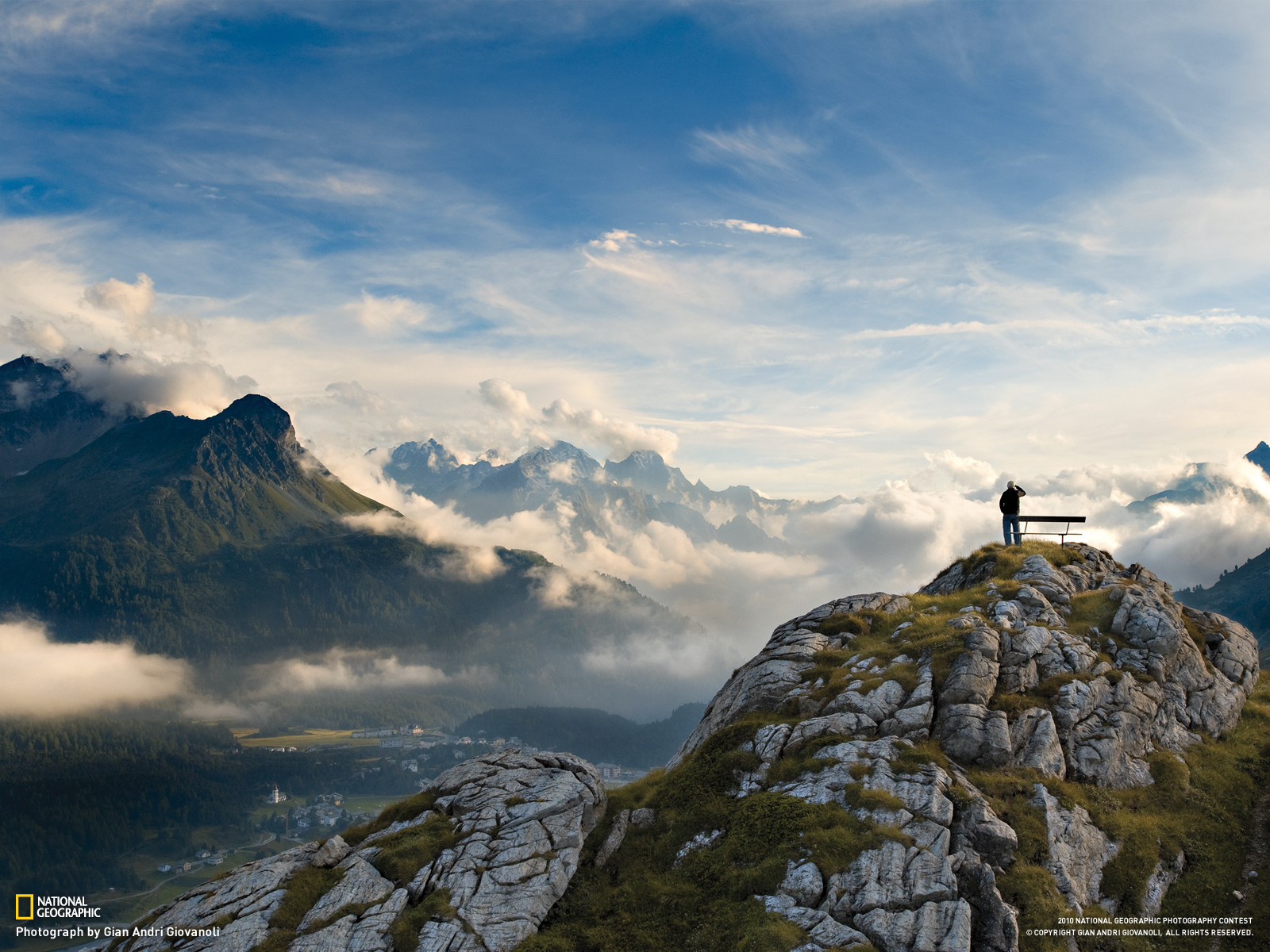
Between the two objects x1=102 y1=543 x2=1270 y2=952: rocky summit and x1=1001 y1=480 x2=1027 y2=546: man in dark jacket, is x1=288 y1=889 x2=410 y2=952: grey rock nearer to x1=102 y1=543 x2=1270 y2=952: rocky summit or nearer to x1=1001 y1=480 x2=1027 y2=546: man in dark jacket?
x1=102 y1=543 x2=1270 y2=952: rocky summit

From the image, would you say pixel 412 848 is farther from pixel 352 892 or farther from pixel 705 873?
pixel 705 873

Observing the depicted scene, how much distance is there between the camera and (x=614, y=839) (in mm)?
30859

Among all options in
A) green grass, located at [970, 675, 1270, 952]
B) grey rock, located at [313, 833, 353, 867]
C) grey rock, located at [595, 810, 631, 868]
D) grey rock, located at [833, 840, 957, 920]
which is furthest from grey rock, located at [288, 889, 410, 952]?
green grass, located at [970, 675, 1270, 952]

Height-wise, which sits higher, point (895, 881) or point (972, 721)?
point (972, 721)

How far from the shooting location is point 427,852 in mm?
28734

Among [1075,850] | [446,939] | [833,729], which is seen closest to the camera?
[446,939]

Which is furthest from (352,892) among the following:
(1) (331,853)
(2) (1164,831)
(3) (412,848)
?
(2) (1164,831)

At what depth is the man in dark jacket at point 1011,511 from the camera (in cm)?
4888

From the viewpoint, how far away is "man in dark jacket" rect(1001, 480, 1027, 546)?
160 ft

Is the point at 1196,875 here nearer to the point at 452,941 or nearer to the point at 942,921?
the point at 942,921

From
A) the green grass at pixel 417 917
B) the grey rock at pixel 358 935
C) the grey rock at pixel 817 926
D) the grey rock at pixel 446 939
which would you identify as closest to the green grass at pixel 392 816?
the grey rock at pixel 358 935

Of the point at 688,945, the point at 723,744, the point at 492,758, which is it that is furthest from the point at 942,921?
the point at 492,758

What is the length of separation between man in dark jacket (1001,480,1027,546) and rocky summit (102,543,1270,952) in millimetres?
10750

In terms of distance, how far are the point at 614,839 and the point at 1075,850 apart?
19.6 metres
